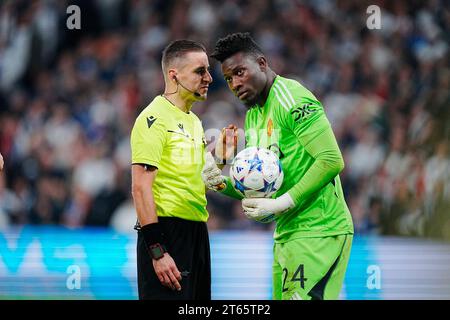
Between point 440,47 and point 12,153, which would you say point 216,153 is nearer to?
point 12,153

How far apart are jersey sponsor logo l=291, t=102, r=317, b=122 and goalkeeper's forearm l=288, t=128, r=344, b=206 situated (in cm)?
14

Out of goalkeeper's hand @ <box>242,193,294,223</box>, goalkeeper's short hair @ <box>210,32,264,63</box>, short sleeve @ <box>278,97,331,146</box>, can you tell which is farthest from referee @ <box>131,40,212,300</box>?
short sleeve @ <box>278,97,331,146</box>

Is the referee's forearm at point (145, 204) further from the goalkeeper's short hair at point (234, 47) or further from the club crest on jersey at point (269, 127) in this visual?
the goalkeeper's short hair at point (234, 47)

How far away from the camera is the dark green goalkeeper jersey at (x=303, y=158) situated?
463cm

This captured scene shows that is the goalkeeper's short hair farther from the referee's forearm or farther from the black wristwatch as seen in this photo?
the black wristwatch

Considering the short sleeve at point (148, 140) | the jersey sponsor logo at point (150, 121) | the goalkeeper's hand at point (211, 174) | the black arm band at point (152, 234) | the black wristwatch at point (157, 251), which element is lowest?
the black wristwatch at point (157, 251)

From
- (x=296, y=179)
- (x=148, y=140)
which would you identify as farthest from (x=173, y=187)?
(x=296, y=179)

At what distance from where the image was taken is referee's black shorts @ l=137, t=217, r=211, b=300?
470 centimetres

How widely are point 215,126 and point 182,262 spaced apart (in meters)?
5.55

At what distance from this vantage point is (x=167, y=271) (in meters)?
4.58

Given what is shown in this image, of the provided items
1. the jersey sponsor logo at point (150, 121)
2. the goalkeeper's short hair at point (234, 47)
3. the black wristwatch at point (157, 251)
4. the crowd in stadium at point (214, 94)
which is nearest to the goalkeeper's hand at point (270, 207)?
the black wristwatch at point (157, 251)

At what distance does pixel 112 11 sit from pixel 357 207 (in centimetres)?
489

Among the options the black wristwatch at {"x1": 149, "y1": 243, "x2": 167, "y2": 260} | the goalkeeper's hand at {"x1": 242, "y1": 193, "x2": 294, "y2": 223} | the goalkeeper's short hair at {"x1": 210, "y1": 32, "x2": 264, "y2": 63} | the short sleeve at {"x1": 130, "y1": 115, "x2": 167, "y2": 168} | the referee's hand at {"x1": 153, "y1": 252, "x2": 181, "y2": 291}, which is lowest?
the referee's hand at {"x1": 153, "y1": 252, "x2": 181, "y2": 291}
